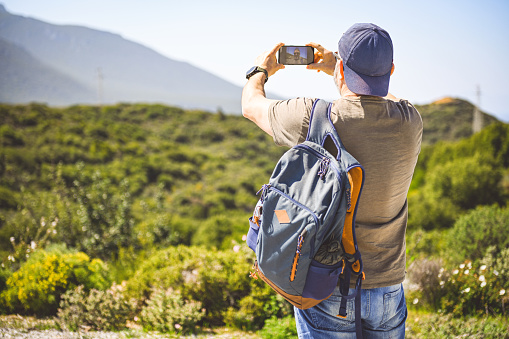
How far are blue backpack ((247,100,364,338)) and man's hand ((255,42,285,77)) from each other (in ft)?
1.45

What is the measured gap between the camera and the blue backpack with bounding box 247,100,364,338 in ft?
3.70

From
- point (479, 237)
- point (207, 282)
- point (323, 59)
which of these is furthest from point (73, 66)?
point (323, 59)

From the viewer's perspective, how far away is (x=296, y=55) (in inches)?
63.5

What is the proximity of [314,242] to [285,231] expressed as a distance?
0.32 ft

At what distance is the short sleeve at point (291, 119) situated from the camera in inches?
47.3

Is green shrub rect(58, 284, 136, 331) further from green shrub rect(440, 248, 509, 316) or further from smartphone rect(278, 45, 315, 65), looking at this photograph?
green shrub rect(440, 248, 509, 316)

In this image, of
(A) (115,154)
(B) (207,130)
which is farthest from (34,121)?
(B) (207,130)

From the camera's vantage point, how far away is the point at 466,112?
37.9 metres

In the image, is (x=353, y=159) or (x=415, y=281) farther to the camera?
(x=415, y=281)

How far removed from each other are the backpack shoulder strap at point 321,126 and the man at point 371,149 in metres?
0.02

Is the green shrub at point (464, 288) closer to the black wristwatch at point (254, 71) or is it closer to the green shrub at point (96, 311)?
the green shrub at point (96, 311)

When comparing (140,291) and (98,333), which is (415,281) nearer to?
(140,291)

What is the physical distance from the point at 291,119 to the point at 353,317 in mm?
734

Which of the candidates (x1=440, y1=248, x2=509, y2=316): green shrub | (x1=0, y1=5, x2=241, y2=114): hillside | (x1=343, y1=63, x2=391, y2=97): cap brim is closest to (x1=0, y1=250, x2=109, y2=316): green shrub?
(x1=343, y1=63, x2=391, y2=97): cap brim
